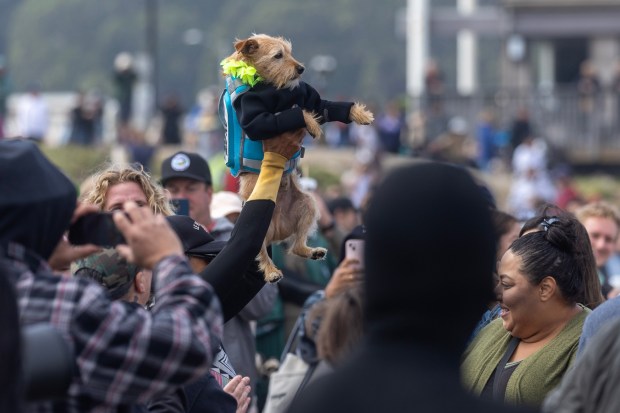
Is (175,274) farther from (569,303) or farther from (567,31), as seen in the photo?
(567,31)

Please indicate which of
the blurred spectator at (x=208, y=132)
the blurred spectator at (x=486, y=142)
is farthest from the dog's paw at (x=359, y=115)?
the blurred spectator at (x=486, y=142)

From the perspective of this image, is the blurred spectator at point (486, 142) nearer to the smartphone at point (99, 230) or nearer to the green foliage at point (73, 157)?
the green foliage at point (73, 157)

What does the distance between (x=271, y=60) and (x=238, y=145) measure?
A: 13.1 inches

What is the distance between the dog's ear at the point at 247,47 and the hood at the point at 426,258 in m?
1.99

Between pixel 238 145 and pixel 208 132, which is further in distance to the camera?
pixel 208 132

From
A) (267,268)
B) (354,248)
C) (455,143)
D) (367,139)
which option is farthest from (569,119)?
(267,268)

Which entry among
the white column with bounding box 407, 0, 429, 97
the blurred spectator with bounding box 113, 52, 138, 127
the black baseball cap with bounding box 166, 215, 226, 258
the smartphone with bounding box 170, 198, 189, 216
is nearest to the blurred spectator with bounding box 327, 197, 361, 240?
the smartphone with bounding box 170, 198, 189, 216

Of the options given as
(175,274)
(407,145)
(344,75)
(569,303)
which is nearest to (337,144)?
(407,145)

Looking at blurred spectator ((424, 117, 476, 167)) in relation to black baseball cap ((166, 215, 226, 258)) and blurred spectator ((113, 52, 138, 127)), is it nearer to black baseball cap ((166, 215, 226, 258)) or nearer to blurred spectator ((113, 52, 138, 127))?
blurred spectator ((113, 52, 138, 127))

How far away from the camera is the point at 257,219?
4117mm

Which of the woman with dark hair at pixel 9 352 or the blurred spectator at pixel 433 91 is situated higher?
the woman with dark hair at pixel 9 352

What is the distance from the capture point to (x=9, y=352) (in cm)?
275

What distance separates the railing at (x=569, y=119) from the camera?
29.6 meters

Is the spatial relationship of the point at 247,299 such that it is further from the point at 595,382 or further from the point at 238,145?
the point at 595,382
